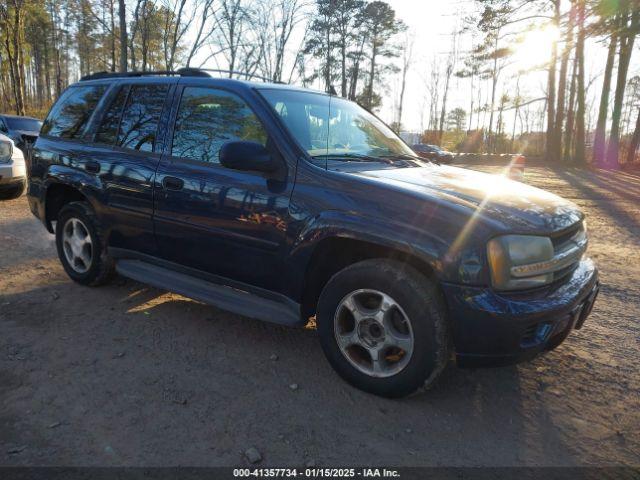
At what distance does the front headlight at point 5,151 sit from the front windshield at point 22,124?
7.42 m

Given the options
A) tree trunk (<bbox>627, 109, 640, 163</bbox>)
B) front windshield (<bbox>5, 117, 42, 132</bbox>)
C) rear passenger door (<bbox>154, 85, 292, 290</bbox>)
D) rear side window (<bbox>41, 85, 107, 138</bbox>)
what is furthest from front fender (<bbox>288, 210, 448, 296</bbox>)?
tree trunk (<bbox>627, 109, 640, 163</bbox>)

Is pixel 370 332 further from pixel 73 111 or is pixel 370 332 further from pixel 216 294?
pixel 73 111

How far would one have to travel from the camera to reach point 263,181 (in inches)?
120

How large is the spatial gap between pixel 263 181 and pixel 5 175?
673cm

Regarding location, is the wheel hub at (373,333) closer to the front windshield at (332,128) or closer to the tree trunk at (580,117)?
the front windshield at (332,128)

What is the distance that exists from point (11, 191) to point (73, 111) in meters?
4.94

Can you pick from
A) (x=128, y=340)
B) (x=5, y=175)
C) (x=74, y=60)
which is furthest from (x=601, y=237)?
(x=74, y=60)

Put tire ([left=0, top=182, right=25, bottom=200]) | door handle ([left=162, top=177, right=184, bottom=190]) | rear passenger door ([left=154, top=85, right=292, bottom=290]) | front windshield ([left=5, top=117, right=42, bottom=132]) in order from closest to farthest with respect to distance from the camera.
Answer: rear passenger door ([left=154, top=85, right=292, bottom=290]) → door handle ([left=162, top=177, right=184, bottom=190]) → tire ([left=0, top=182, right=25, bottom=200]) → front windshield ([left=5, top=117, right=42, bottom=132])

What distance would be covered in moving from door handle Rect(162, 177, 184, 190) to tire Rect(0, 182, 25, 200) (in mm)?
6154

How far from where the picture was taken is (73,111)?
176 inches

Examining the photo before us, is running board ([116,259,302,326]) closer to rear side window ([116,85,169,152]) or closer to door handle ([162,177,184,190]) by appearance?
door handle ([162,177,184,190])

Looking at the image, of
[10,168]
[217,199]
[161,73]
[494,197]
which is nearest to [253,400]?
[217,199]

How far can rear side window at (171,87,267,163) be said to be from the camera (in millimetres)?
3287

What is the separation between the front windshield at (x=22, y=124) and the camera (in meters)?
14.1
